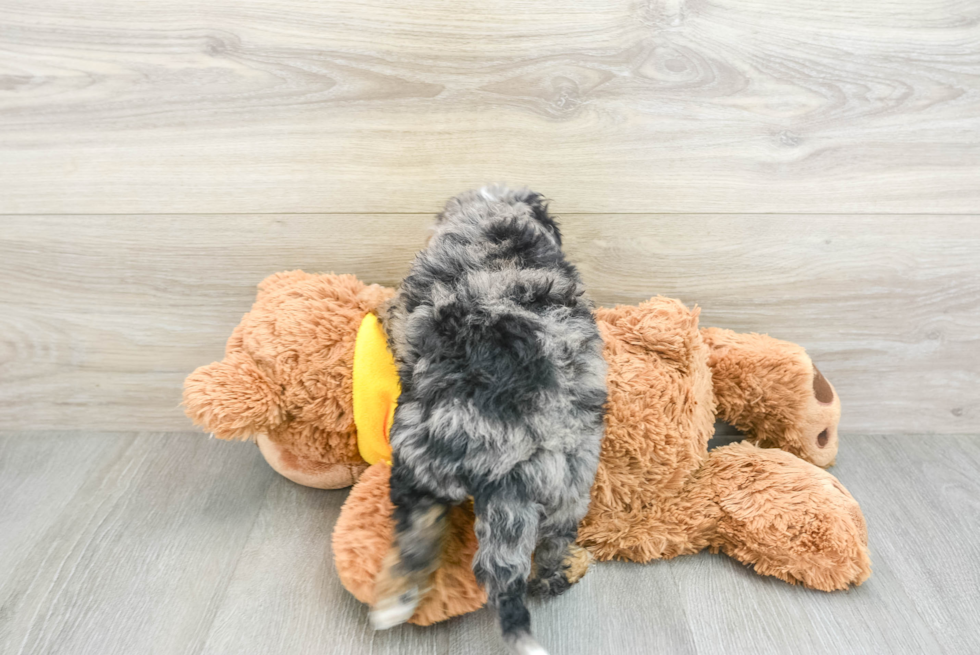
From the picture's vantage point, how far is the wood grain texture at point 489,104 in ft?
2.63

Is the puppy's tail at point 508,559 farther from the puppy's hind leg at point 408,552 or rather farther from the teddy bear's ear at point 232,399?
the teddy bear's ear at point 232,399

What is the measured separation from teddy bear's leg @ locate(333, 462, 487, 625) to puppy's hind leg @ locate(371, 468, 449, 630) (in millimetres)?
32

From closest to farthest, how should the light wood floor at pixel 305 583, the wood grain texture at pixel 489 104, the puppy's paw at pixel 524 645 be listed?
1. the puppy's paw at pixel 524 645
2. the light wood floor at pixel 305 583
3. the wood grain texture at pixel 489 104

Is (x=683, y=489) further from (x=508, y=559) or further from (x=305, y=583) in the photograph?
(x=305, y=583)

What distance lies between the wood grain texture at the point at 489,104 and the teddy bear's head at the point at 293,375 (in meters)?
0.15

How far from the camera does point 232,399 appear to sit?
2.34ft

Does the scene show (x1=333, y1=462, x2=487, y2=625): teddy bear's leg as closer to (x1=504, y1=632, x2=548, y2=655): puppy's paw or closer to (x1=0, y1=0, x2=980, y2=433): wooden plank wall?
(x1=504, y1=632, x2=548, y2=655): puppy's paw

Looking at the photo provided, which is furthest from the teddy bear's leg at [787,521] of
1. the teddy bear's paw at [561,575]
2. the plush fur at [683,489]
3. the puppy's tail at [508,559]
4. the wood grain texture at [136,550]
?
the wood grain texture at [136,550]

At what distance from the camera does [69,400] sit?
1003 mm

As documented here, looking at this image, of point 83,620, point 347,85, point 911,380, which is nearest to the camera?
point 83,620

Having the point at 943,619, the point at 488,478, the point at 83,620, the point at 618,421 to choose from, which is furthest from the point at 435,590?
the point at 943,619

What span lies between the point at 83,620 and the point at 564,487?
1.82 feet

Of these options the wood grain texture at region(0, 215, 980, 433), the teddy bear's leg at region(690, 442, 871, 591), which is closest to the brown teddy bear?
the teddy bear's leg at region(690, 442, 871, 591)

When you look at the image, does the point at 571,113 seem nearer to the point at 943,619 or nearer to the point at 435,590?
the point at 435,590
